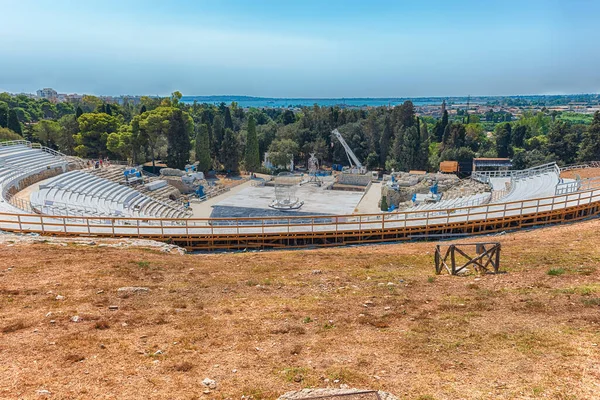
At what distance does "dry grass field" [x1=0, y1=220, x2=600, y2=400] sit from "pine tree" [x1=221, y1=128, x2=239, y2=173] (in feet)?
165

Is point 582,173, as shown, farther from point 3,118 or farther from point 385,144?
point 3,118

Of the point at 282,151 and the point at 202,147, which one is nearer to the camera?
the point at 202,147

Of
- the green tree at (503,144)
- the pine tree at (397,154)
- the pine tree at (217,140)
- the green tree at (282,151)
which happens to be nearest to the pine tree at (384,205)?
the pine tree at (397,154)

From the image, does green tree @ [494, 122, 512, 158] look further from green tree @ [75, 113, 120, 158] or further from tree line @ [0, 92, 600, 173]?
green tree @ [75, 113, 120, 158]

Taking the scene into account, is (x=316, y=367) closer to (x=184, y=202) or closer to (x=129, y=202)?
(x=129, y=202)

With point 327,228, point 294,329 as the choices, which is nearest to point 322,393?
point 294,329

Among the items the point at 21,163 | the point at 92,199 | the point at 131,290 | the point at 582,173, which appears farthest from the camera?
the point at 582,173

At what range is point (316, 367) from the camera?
25.2 feet

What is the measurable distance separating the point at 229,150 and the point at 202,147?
5501 mm

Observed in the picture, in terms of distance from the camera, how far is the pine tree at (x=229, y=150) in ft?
211

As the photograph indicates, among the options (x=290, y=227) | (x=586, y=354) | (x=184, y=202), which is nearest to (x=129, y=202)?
(x=184, y=202)

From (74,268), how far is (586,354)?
14052 mm

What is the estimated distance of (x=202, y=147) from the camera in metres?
60.1

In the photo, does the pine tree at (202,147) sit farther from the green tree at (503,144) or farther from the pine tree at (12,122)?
the green tree at (503,144)
